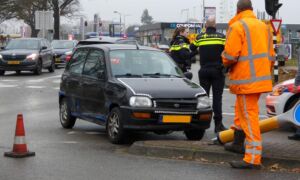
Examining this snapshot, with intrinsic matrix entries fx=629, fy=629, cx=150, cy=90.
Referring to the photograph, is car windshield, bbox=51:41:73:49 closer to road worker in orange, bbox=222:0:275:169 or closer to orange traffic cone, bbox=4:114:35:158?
orange traffic cone, bbox=4:114:35:158

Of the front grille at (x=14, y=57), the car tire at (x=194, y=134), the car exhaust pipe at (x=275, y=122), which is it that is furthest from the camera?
the front grille at (x=14, y=57)

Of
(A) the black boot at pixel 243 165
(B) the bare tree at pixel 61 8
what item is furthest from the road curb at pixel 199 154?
(B) the bare tree at pixel 61 8

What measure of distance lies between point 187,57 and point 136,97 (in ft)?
13.0

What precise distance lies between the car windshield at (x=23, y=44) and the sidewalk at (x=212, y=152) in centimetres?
2044

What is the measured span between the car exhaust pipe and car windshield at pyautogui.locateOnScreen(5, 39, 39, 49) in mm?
20912

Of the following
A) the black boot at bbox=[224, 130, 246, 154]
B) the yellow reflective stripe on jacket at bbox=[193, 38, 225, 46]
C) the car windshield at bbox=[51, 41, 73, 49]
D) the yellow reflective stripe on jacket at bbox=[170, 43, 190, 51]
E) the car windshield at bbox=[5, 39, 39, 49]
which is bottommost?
the black boot at bbox=[224, 130, 246, 154]

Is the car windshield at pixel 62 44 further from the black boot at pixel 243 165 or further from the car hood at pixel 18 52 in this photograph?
the black boot at pixel 243 165

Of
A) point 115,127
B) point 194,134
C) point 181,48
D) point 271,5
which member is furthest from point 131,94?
point 271,5

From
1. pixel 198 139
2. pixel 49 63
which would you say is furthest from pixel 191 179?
pixel 49 63

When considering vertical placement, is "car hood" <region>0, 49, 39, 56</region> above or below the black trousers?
below

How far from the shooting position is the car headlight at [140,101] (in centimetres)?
937

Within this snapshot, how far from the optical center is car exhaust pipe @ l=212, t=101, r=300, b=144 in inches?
305

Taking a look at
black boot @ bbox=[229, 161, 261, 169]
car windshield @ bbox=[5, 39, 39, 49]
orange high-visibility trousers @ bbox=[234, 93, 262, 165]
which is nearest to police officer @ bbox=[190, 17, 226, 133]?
orange high-visibility trousers @ bbox=[234, 93, 262, 165]

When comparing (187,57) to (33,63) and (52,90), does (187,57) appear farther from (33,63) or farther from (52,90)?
(33,63)
